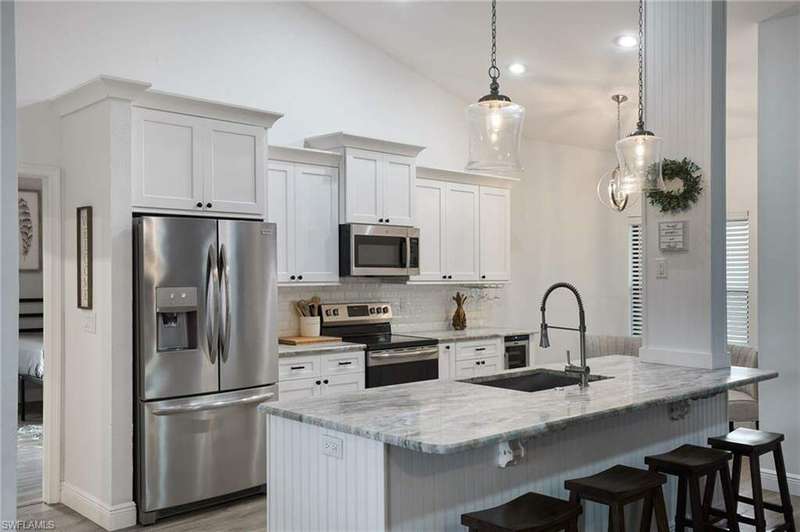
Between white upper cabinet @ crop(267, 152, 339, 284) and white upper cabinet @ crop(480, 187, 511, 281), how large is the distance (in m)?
1.72

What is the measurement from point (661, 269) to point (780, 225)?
1.05 meters

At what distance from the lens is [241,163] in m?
4.54

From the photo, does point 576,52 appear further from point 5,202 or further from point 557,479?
point 5,202

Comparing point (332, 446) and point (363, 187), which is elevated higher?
point (363, 187)

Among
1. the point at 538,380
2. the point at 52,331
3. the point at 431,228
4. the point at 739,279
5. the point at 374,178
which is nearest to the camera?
the point at 538,380

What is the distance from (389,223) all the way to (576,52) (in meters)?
1.95

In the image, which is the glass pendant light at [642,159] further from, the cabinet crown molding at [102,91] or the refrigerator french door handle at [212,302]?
the cabinet crown molding at [102,91]

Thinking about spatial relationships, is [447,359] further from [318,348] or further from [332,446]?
[332,446]

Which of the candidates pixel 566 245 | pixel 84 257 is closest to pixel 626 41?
pixel 566 245

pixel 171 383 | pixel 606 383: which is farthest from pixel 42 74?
pixel 606 383

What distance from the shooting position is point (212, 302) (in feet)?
13.9

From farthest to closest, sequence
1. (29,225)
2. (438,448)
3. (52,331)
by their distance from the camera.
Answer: (29,225) → (52,331) → (438,448)

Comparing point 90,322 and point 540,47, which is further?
point 540,47

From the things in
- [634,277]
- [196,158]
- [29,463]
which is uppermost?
[196,158]
